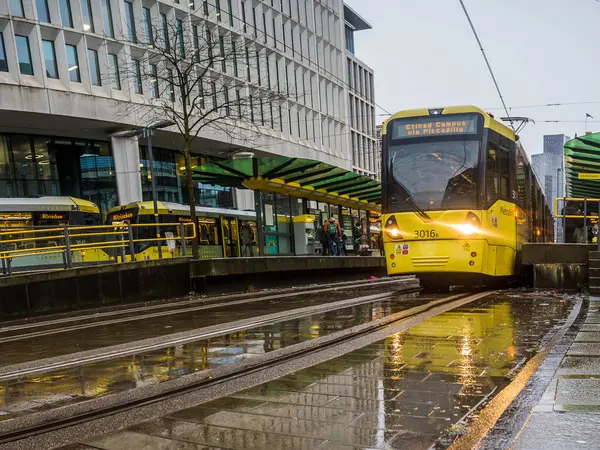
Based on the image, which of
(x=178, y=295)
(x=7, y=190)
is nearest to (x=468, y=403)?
(x=178, y=295)

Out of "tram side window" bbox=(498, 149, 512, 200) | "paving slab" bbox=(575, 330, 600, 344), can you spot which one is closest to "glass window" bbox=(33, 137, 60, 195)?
"tram side window" bbox=(498, 149, 512, 200)

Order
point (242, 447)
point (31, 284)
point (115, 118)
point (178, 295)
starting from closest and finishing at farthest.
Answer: point (242, 447) → point (31, 284) → point (178, 295) → point (115, 118)

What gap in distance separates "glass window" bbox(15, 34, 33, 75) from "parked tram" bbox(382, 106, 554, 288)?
73.9 ft

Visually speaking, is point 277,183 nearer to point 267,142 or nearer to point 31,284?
point 31,284

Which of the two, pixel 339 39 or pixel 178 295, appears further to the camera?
pixel 339 39

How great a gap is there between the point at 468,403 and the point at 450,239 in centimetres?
814

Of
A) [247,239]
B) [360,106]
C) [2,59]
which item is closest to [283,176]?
[247,239]

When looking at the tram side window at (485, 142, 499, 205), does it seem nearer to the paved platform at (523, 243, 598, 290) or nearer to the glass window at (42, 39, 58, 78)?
the paved platform at (523, 243, 598, 290)

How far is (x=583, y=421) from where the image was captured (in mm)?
3307

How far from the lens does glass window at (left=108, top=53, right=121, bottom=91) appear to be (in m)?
31.9

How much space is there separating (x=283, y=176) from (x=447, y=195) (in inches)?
324

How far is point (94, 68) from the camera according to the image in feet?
104

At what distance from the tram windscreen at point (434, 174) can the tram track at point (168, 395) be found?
580cm

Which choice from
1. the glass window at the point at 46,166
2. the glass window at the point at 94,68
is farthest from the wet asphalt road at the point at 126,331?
the glass window at the point at 46,166
